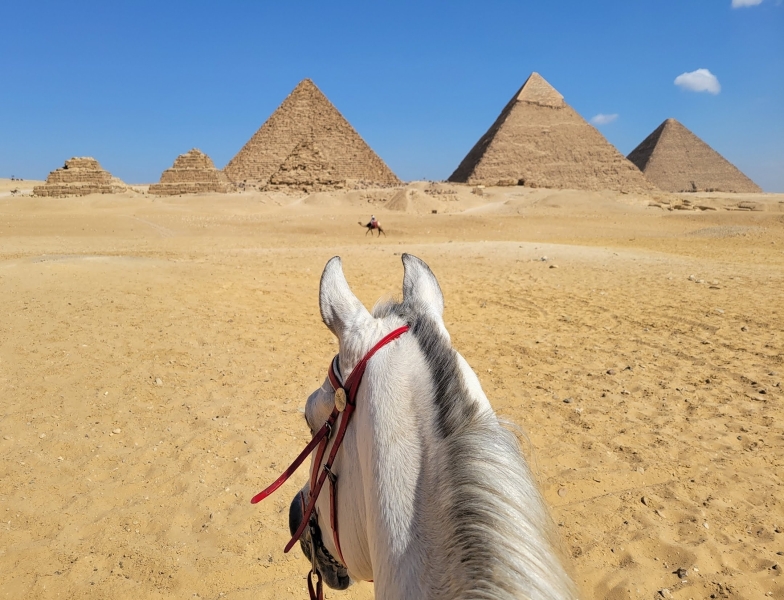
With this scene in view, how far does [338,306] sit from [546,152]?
108683 millimetres

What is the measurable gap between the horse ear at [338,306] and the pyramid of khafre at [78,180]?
55269mm

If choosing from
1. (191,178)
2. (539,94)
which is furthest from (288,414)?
(539,94)

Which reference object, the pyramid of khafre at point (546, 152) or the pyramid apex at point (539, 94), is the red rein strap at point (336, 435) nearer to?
the pyramid of khafre at point (546, 152)

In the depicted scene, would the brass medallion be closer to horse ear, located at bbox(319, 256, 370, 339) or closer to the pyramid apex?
horse ear, located at bbox(319, 256, 370, 339)

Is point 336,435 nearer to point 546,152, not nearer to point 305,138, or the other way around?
point 305,138

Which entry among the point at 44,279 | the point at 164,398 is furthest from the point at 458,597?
the point at 44,279

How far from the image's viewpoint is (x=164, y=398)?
548 centimetres

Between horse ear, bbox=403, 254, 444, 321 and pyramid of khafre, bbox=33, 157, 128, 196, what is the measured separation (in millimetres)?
55311

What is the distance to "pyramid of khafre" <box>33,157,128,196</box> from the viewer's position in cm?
4881

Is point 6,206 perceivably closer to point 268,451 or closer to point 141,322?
point 141,322

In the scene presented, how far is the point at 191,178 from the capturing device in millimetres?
58531

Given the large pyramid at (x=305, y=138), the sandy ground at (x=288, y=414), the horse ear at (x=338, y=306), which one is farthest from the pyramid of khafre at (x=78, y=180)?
the horse ear at (x=338, y=306)

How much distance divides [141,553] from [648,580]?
3.12 m

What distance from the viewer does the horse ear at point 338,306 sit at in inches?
61.0
